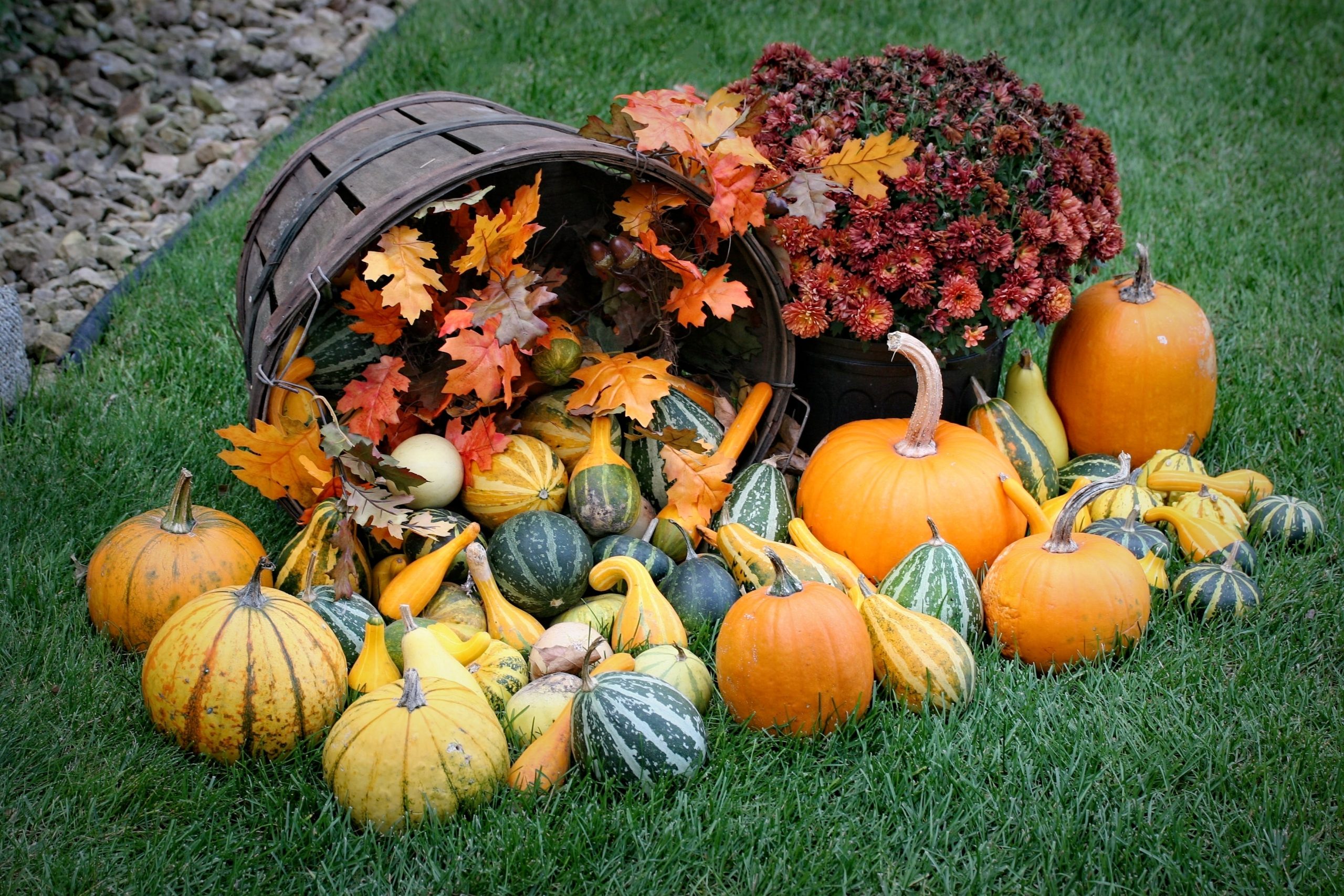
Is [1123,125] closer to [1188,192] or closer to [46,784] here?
[1188,192]

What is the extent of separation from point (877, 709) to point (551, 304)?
Result: 5.75 ft

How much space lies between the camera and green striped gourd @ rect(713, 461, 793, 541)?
3203 millimetres

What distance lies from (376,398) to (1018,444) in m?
2.02

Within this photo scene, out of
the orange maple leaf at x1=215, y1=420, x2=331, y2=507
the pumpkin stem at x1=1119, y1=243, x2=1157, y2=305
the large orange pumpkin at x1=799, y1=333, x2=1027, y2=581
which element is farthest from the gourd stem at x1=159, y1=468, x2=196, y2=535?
the pumpkin stem at x1=1119, y1=243, x2=1157, y2=305

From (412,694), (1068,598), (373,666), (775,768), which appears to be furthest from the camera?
(1068,598)

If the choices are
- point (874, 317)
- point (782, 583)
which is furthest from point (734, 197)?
point (782, 583)

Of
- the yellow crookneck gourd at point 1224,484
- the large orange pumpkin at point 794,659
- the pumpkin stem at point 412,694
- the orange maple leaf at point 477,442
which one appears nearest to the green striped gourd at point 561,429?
the orange maple leaf at point 477,442

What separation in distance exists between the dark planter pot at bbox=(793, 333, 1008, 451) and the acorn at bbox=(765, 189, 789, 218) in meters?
0.46

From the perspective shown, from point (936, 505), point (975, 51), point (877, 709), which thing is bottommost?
point (877, 709)

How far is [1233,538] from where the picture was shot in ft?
10.3

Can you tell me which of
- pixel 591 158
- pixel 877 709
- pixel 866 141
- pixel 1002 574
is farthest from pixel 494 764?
pixel 866 141

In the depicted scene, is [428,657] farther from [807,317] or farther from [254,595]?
[807,317]

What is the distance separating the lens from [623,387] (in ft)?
10.8

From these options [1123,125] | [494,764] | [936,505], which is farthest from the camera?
[1123,125]
